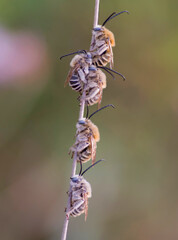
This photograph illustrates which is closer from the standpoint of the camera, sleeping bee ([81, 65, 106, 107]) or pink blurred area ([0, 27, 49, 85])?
sleeping bee ([81, 65, 106, 107])

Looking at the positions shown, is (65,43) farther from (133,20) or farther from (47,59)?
(133,20)

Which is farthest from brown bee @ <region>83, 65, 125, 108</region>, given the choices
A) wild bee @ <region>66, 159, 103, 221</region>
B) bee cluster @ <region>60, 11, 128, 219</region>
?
wild bee @ <region>66, 159, 103, 221</region>

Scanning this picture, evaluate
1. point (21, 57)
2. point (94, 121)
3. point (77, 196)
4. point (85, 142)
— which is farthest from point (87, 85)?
point (94, 121)

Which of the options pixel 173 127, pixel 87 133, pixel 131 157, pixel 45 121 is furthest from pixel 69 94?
pixel 87 133

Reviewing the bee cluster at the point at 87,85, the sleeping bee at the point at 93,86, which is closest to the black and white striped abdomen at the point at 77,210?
the bee cluster at the point at 87,85

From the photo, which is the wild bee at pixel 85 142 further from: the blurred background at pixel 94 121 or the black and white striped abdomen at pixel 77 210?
the blurred background at pixel 94 121

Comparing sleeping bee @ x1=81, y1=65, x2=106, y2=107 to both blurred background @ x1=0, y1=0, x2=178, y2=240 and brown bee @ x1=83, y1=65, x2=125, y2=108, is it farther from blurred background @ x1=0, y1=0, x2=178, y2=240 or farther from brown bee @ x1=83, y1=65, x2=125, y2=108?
blurred background @ x1=0, y1=0, x2=178, y2=240

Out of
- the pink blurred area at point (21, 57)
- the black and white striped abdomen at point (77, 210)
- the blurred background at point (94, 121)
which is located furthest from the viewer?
the blurred background at point (94, 121)
